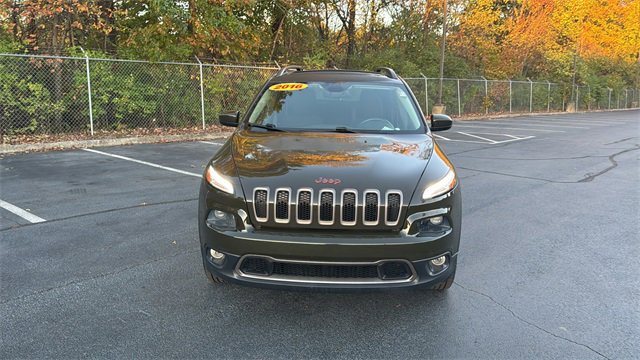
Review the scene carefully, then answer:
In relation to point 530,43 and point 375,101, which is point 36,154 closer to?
point 375,101

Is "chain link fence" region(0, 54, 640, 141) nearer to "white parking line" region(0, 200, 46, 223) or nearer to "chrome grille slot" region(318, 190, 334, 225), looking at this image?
"white parking line" region(0, 200, 46, 223)

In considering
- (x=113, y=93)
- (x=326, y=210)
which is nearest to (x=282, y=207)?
(x=326, y=210)

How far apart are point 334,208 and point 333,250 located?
0.85ft

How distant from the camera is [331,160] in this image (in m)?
3.11

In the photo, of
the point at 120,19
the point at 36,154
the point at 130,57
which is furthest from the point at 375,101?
the point at 120,19

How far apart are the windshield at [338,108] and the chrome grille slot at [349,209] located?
4.28 ft

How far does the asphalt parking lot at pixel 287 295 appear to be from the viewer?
274cm

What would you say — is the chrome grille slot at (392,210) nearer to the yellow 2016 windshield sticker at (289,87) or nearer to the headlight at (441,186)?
the headlight at (441,186)

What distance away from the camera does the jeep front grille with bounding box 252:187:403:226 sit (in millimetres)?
2771

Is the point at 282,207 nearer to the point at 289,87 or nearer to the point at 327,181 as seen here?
the point at 327,181

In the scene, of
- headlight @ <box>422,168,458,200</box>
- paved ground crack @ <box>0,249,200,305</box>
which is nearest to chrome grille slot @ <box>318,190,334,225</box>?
headlight @ <box>422,168,458,200</box>

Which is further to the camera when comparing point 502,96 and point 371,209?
point 502,96

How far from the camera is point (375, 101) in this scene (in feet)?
14.5

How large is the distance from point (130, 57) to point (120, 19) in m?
1.63
